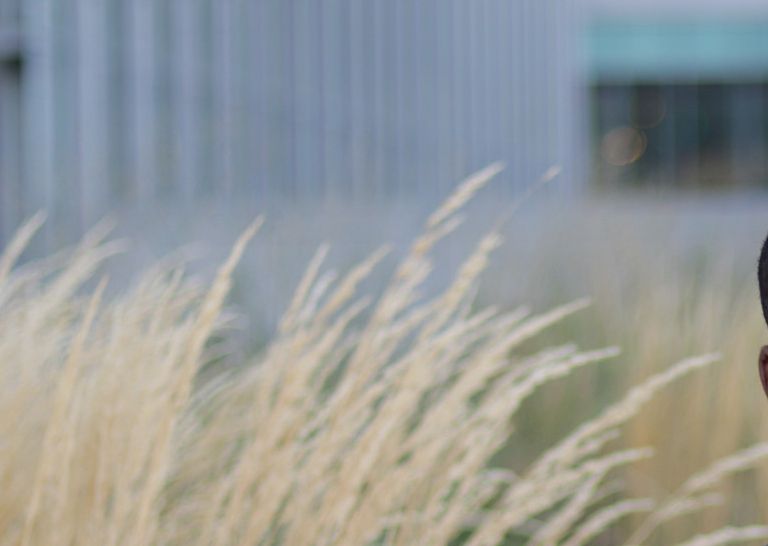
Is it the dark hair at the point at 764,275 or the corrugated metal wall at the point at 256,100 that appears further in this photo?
the corrugated metal wall at the point at 256,100

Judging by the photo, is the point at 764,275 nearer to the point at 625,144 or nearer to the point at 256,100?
the point at 256,100

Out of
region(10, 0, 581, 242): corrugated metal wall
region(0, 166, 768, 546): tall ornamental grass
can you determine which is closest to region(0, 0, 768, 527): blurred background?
region(10, 0, 581, 242): corrugated metal wall

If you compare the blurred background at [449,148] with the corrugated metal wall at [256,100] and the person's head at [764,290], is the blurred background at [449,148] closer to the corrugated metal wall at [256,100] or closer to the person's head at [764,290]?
the corrugated metal wall at [256,100]

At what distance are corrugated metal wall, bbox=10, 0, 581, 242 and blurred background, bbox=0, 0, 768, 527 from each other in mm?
24

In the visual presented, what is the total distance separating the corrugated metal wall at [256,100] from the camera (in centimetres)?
798

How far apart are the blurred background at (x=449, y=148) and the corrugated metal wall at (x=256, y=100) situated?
0.02 meters

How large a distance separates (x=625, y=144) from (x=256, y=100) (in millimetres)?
13784

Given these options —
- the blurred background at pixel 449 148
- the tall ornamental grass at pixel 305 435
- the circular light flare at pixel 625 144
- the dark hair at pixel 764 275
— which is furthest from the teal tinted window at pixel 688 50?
the dark hair at pixel 764 275

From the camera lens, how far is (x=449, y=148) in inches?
722

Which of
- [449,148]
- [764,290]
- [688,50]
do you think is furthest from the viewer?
[688,50]

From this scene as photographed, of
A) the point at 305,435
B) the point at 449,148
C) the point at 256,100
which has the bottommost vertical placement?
the point at 449,148

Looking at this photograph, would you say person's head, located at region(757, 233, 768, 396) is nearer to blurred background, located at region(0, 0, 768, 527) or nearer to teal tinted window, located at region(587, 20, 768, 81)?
blurred background, located at region(0, 0, 768, 527)

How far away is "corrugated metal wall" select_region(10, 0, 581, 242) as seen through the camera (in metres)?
7.98

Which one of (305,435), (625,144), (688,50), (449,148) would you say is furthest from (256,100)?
(688,50)
